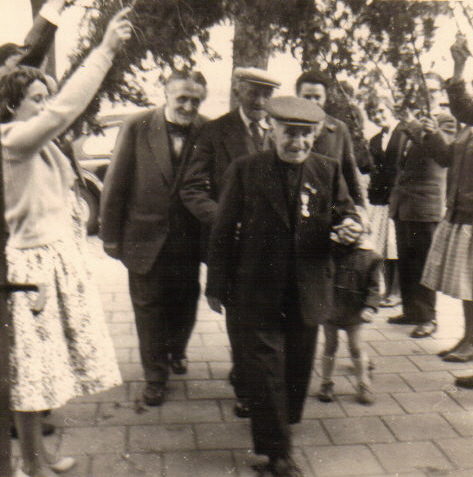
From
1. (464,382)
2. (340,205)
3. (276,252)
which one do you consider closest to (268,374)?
(276,252)

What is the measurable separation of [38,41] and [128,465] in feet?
6.10

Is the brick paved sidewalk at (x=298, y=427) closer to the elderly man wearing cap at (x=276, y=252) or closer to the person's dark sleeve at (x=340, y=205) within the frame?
the elderly man wearing cap at (x=276, y=252)

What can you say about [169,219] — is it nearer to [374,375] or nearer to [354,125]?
[354,125]

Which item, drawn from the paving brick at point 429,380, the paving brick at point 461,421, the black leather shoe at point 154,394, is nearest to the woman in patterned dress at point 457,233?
the paving brick at point 429,380

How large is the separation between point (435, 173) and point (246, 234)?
2.78m

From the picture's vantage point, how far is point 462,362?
4922 millimetres

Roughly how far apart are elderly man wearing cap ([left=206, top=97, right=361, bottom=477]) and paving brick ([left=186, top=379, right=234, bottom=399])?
93cm

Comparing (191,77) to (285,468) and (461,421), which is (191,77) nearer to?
(285,468)

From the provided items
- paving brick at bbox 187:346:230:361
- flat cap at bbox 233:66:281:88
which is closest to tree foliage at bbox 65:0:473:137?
flat cap at bbox 233:66:281:88

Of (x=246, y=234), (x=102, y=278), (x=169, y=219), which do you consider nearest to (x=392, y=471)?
(x=246, y=234)

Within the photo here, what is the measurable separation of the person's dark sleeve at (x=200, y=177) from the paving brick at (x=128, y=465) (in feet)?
4.13

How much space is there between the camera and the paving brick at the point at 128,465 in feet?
10.8

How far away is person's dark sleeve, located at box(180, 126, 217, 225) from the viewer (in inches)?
159

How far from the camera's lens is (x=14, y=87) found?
115 inches
